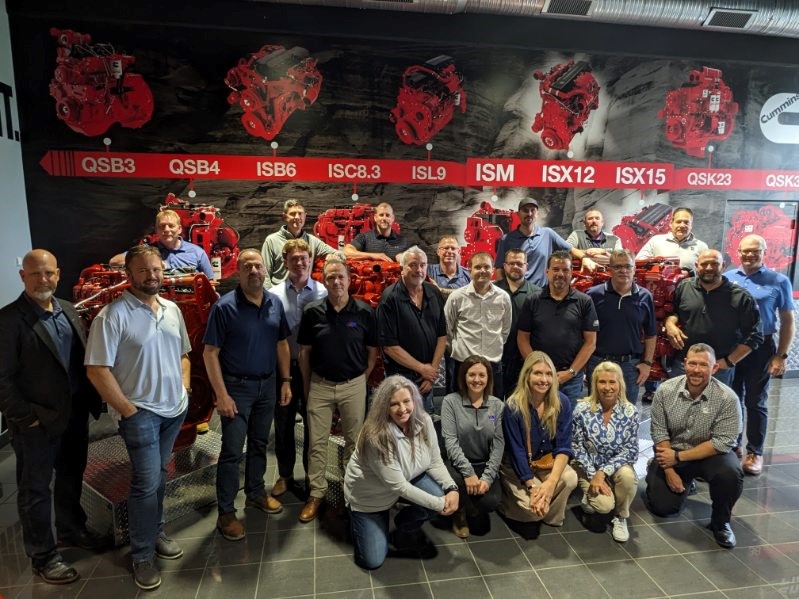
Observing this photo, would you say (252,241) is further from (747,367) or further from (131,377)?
(747,367)

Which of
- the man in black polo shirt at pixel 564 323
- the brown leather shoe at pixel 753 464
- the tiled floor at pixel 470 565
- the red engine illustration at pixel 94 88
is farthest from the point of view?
the red engine illustration at pixel 94 88

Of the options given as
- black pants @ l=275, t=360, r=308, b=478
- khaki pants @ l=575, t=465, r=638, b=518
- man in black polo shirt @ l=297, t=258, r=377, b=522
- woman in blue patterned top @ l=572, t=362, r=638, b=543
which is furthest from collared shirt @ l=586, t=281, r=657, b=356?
black pants @ l=275, t=360, r=308, b=478

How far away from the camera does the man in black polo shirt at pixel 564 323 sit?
12.8 ft

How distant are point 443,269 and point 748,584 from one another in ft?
9.89

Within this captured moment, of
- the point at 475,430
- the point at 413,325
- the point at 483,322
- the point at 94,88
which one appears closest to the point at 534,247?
the point at 483,322

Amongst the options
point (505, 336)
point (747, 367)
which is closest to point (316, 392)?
point (505, 336)

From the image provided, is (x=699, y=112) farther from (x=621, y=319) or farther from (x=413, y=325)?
(x=413, y=325)

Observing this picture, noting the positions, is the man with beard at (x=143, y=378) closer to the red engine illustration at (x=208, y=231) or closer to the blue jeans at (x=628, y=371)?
the blue jeans at (x=628, y=371)

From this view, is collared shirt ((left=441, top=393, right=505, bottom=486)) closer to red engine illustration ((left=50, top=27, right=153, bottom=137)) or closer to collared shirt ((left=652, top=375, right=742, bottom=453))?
collared shirt ((left=652, top=375, right=742, bottom=453))

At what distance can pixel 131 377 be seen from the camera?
275 cm

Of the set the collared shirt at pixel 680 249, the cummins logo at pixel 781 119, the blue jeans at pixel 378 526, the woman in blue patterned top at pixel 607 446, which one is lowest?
the blue jeans at pixel 378 526

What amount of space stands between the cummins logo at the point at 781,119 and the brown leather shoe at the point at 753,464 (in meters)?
4.90

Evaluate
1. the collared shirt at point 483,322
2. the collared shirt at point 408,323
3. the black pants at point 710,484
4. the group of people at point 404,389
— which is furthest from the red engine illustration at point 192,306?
the black pants at point 710,484

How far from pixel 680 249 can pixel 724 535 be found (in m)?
2.85
